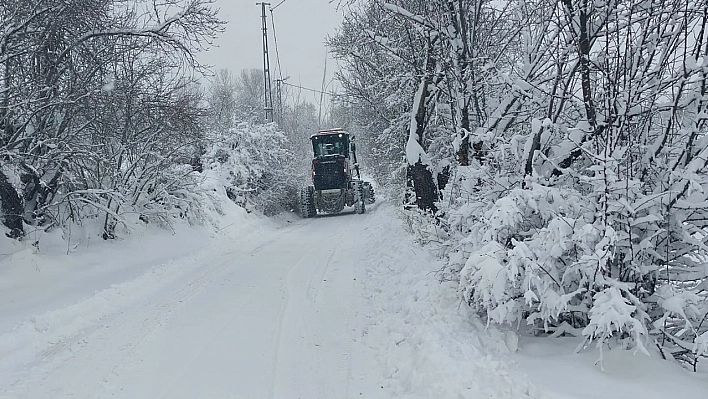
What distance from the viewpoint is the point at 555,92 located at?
5.48 metres

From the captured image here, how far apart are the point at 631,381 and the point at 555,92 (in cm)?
291

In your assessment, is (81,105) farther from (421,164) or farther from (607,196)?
(607,196)

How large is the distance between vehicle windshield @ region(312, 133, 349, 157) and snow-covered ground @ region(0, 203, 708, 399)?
1644 cm

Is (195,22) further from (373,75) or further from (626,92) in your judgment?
(626,92)

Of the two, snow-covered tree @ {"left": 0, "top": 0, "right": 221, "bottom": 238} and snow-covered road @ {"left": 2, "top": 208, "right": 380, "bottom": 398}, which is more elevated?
snow-covered tree @ {"left": 0, "top": 0, "right": 221, "bottom": 238}

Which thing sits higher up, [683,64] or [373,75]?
[373,75]

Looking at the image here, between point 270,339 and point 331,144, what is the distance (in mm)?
21065

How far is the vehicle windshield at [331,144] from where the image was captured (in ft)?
86.5

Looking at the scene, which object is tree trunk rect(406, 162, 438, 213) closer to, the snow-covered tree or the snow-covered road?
the snow-covered road

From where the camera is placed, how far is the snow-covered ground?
4078 millimetres

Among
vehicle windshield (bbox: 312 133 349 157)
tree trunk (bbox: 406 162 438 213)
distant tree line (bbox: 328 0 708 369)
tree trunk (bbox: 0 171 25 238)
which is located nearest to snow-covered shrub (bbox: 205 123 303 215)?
vehicle windshield (bbox: 312 133 349 157)

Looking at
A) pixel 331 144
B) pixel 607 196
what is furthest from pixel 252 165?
pixel 607 196

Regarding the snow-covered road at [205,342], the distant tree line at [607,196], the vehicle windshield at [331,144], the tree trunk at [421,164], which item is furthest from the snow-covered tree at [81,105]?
the vehicle windshield at [331,144]

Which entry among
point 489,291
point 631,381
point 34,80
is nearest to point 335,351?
point 489,291
